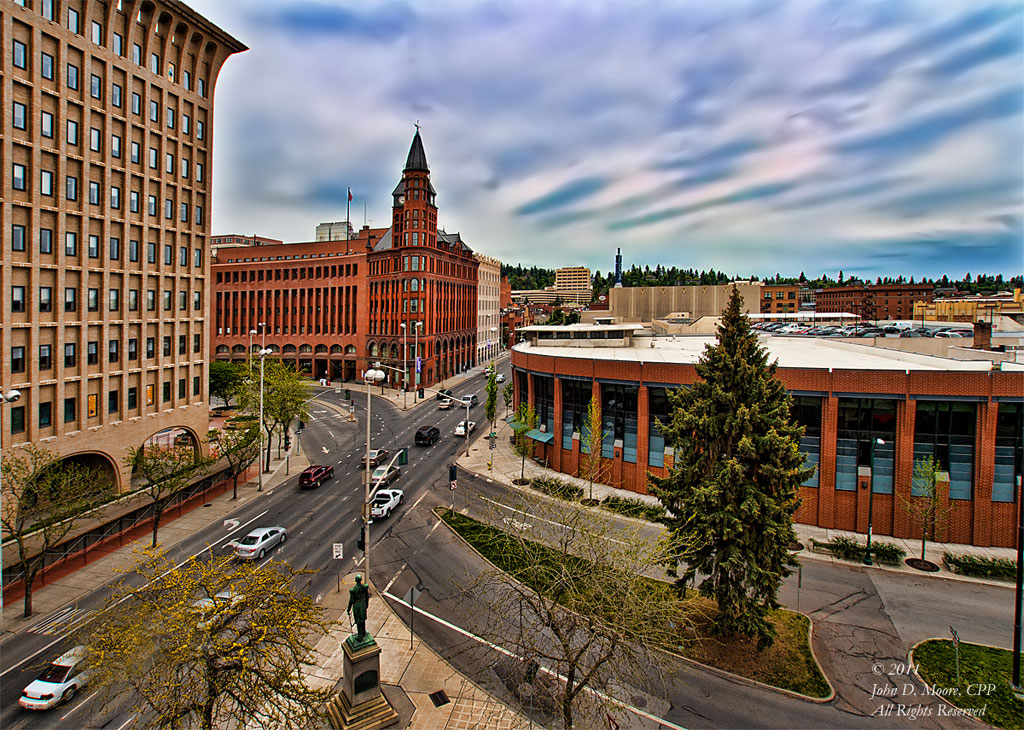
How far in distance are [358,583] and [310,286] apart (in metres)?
84.4

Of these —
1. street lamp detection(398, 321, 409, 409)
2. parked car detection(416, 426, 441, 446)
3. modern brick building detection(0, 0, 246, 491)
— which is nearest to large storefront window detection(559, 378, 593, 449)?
parked car detection(416, 426, 441, 446)

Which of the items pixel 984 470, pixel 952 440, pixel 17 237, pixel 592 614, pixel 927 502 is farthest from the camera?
pixel 952 440

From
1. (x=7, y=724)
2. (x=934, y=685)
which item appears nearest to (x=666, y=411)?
(x=934, y=685)

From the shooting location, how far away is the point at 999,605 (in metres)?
22.9

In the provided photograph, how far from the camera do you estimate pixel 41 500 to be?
2397cm

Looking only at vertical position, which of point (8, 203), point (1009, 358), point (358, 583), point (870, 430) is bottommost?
point (358, 583)

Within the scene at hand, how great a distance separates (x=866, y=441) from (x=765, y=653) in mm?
17104

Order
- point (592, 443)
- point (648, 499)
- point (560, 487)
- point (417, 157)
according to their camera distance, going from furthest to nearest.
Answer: point (417, 157), point (648, 499), point (592, 443), point (560, 487)

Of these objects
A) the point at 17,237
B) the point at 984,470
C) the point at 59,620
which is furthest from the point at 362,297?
the point at 984,470

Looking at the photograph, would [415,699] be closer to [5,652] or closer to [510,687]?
[510,687]

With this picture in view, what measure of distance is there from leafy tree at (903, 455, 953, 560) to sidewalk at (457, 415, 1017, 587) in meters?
0.90

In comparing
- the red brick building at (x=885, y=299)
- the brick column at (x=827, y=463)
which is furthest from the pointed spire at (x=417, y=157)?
the red brick building at (x=885, y=299)

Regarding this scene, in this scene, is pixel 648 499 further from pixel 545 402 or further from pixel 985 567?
pixel 985 567

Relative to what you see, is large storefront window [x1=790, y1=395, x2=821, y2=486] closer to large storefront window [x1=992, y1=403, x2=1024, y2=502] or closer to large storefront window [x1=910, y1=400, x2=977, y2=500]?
large storefront window [x1=910, y1=400, x2=977, y2=500]
